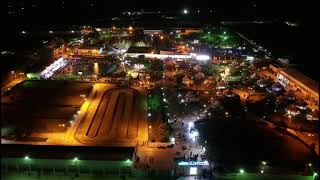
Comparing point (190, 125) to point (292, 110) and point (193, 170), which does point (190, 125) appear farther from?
point (292, 110)

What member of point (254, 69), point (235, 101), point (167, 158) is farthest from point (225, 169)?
point (254, 69)

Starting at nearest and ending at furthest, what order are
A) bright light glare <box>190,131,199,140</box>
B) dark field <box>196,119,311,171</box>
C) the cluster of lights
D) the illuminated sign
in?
the illuminated sign, dark field <box>196,119,311,171</box>, bright light glare <box>190,131,199,140</box>, the cluster of lights

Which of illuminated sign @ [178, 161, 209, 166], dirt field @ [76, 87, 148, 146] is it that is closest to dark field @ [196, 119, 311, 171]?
illuminated sign @ [178, 161, 209, 166]

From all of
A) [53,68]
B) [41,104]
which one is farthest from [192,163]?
[53,68]

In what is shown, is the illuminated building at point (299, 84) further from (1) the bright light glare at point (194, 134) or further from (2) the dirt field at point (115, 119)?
(2) the dirt field at point (115, 119)

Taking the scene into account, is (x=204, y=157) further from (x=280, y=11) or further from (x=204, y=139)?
(x=280, y=11)

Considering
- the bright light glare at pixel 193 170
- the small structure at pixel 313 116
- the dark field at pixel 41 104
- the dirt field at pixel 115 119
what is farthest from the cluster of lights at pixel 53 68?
the small structure at pixel 313 116

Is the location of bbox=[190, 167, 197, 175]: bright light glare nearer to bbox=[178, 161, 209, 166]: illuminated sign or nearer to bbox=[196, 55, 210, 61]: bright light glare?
bbox=[178, 161, 209, 166]: illuminated sign
